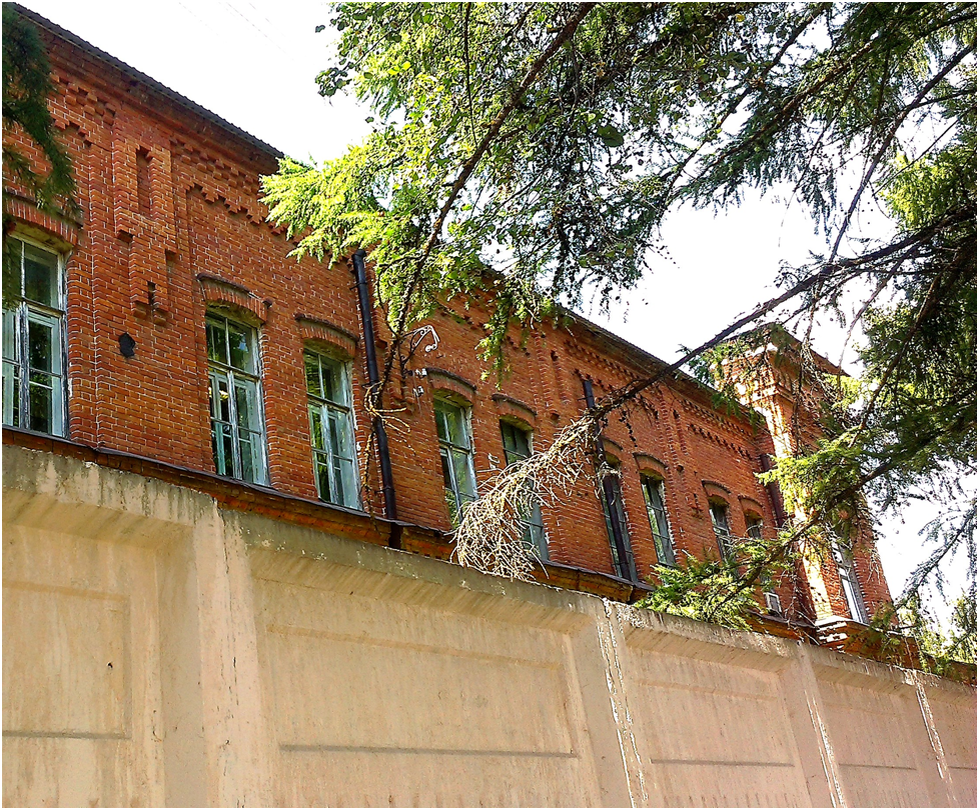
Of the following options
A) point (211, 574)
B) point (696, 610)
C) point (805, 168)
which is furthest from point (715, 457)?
point (211, 574)

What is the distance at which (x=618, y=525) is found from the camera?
1655 cm

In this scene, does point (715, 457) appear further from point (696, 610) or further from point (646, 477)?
point (696, 610)

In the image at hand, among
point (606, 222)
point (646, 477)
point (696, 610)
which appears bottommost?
point (696, 610)

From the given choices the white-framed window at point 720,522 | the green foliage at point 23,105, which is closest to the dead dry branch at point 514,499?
the green foliage at point 23,105

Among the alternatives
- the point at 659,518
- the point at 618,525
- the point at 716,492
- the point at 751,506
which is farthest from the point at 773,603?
the point at 618,525

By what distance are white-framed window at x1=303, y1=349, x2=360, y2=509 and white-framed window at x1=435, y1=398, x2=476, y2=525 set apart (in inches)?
61.0

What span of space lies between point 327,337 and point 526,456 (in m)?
4.20

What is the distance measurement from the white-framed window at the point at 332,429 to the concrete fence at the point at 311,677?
6730 mm

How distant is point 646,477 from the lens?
1864cm

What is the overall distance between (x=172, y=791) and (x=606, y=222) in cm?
559

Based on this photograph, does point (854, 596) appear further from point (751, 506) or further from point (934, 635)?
point (934, 635)

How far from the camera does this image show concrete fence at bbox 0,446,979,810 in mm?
3092

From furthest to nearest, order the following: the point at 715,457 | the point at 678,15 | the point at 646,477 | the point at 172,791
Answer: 1. the point at 715,457
2. the point at 646,477
3. the point at 678,15
4. the point at 172,791

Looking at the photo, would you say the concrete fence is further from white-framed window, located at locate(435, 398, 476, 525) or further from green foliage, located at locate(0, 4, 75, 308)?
white-framed window, located at locate(435, 398, 476, 525)
